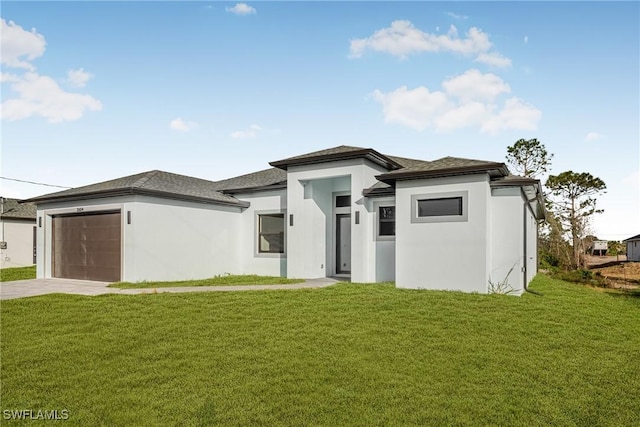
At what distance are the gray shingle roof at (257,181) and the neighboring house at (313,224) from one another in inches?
3.9

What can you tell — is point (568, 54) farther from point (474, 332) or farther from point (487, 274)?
point (474, 332)

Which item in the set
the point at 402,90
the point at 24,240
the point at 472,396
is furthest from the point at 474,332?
the point at 24,240

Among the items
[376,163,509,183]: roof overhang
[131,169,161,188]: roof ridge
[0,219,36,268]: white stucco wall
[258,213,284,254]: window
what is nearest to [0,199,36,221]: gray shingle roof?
[0,219,36,268]: white stucco wall

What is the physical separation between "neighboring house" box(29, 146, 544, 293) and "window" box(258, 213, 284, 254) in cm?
4

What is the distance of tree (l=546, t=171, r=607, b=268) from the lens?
88.3ft

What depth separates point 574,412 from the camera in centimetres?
393

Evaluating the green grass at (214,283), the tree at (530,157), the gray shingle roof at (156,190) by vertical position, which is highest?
the tree at (530,157)

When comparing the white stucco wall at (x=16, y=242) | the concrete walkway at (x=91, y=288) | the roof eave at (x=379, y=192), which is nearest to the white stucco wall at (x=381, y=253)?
the roof eave at (x=379, y=192)

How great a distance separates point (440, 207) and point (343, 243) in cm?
515

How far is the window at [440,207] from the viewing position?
10.9 meters

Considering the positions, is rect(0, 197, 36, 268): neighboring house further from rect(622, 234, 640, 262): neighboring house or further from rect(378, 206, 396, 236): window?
rect(622, 234, 640, 262): neighboring house

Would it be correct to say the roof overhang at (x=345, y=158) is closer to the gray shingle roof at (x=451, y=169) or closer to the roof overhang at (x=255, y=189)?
the roof overhang at (x=255, y=189)

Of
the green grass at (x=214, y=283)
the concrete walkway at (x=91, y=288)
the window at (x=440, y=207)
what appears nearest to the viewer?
the concrete walkway at (x=91, y=288)

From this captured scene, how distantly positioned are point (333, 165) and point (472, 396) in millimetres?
10009
